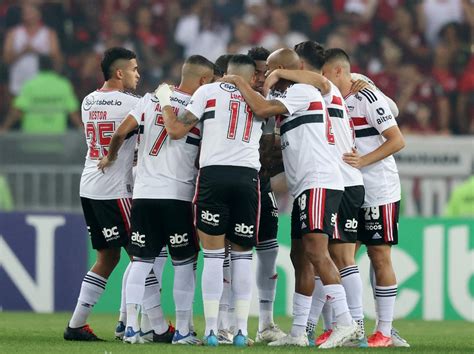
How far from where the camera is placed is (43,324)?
12953mm

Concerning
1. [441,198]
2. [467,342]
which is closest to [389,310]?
[467,342]

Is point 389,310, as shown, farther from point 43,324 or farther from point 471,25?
point 471,25

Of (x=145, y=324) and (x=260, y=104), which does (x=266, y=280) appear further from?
(x=260, y=104)

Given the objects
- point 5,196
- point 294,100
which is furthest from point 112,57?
point 5,196

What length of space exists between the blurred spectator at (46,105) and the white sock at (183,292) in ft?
28.4

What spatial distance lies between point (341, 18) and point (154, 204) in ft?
36.0

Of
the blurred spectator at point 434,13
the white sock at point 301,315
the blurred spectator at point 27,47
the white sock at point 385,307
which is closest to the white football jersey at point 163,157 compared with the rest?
the white sock at point 301,315

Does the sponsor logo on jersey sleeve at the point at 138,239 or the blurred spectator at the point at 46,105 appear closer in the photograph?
the sponsor logo on jersey sleeve at the point at 138,239

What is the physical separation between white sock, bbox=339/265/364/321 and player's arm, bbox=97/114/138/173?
208 centimetres

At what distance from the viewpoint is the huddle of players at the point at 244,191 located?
400 inches

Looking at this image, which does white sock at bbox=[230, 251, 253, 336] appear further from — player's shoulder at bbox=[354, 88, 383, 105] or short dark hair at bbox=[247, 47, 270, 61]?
short dark hair at bbox=[247, 47, 270, 61]

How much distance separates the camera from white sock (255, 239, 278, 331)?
36.7 ft

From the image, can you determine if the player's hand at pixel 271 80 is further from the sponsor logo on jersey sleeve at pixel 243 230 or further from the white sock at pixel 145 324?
the white sock at pixel 145 324

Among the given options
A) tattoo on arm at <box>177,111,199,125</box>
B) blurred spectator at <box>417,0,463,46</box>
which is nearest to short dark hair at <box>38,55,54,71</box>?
blurred spectator at <box>417,0,463,46</box>
